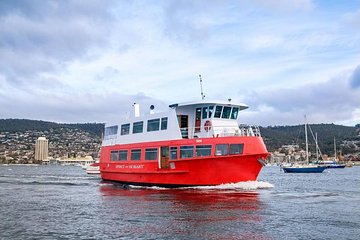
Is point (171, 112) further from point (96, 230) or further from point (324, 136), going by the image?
point (324, 136)

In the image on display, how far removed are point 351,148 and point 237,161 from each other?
174 meters

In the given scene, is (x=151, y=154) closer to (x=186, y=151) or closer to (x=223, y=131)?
(x=186, y=151)

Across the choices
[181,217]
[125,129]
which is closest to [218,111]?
[125,129]

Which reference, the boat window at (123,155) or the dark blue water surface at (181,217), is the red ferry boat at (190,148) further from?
the dark blue water surface at (181,217)

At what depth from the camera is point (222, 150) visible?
100 ft

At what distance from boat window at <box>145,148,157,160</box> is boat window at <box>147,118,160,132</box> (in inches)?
66.0

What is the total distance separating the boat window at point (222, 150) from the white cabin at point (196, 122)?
1.38 metres

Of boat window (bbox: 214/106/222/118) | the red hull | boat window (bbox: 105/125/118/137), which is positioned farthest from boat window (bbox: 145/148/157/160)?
boat window (bbox: 105/125/118/137)

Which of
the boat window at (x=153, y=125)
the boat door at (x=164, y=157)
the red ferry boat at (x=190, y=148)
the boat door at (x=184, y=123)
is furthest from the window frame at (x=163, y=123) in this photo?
the boat door at (x=164, y=157)

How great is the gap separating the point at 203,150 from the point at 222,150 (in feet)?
4.24

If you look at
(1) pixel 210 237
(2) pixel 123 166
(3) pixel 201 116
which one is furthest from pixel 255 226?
(2) pixel 123 166

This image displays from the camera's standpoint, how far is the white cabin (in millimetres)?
33188

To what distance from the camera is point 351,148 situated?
191250mm

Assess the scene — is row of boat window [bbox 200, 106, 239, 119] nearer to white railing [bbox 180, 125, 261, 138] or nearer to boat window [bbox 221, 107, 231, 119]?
boat window [bbox 221, 107, 231, 119]
